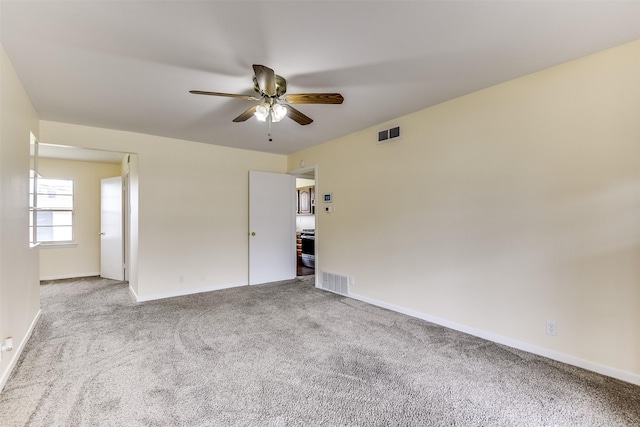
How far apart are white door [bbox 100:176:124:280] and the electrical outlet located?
20.9 feet

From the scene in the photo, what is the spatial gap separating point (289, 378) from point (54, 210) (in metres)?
6.20

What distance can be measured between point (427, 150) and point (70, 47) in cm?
328

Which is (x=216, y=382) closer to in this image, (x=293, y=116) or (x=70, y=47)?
(x=293, y=116)

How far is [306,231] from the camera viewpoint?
7215 millimetres

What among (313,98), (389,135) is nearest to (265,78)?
(313,98)

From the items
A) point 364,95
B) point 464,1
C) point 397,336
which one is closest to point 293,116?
point 364,95

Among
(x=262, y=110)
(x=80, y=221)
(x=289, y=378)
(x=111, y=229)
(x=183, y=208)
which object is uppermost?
(x=262, y=110)

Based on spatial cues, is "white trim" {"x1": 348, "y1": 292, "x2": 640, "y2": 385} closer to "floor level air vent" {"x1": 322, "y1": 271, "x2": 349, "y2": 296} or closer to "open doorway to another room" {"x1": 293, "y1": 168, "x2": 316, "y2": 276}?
"floor level air vent" {"x1": 322, "y1": 271, "x2": 349, "y2": 296}

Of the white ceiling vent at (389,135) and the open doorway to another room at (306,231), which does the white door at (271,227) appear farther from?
the white ceiling vent at (389,135)

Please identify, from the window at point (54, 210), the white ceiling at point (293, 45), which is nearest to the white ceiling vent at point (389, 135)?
the white ceiling at point (293, 45)

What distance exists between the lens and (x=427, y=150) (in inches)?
126

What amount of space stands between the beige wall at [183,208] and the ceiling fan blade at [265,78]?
9.39 ft

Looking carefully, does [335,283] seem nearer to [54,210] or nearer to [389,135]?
[389,135]

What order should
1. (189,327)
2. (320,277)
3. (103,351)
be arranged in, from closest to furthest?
(103,351) < (189,327) < (320,277)
